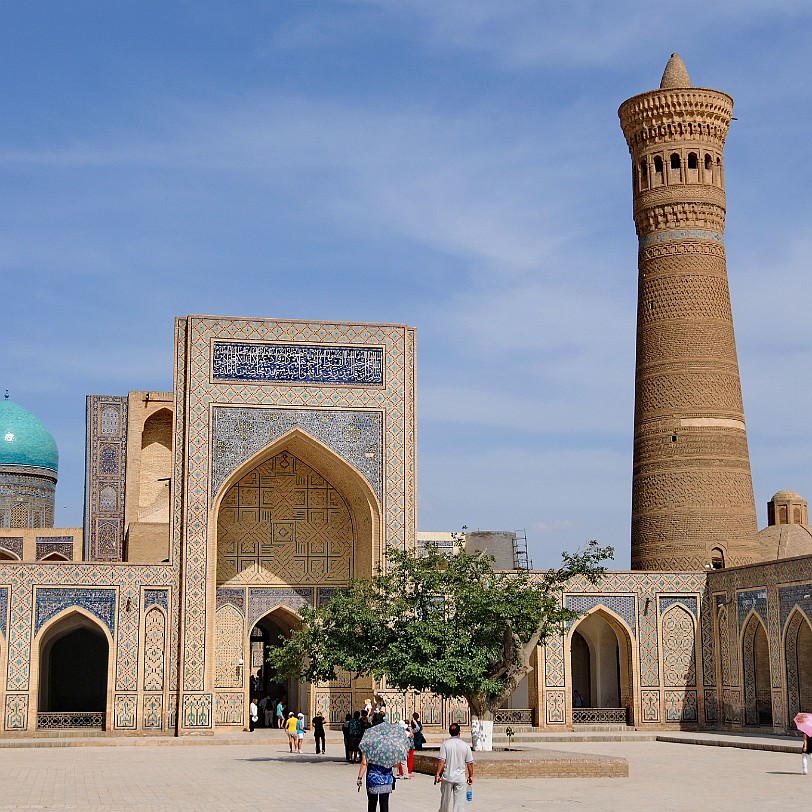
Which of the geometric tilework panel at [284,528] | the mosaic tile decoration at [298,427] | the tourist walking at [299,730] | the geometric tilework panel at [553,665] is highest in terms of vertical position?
the mosaic tile decoration at [298,427]

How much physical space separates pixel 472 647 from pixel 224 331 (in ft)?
23.6

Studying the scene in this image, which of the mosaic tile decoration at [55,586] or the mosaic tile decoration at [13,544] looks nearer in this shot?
the mosaic tile decoration at [55,586]

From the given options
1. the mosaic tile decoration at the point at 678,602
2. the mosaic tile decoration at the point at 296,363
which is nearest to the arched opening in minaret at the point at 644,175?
the mosaic tile decoration at the point at 296,363

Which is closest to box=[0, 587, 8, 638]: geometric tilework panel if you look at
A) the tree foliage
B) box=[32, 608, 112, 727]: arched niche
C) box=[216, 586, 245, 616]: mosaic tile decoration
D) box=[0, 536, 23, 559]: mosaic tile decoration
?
box=[216, 586, 245, 616]: mosaic tile decoration

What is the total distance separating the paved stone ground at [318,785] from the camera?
9422 millimetres

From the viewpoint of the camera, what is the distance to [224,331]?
1859 cm

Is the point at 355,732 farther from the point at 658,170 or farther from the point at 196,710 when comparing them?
the point at 658,170

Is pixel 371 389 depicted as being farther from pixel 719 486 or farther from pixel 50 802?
pixel 50 802

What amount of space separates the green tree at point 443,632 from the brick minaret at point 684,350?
7.28 metres

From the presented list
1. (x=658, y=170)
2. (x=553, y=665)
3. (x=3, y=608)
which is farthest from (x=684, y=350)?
(x=3, y=608)

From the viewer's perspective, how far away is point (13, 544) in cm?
2380

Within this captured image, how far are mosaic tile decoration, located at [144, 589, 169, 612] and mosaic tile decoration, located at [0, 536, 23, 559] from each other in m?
6.59

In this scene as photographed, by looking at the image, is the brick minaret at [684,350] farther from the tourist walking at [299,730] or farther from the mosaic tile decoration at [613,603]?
the tourist walking at [299,730]

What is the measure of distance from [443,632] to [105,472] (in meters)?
12.5
